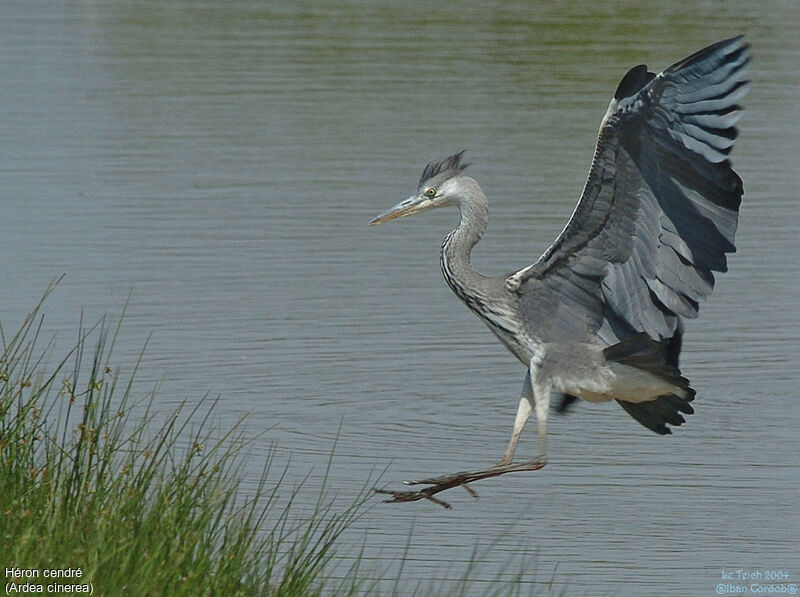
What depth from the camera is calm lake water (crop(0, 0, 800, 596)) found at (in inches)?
305

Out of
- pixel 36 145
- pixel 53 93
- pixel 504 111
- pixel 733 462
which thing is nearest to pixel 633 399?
pixel 733 462

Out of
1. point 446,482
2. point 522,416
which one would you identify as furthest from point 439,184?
point 446,482

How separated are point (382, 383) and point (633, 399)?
257 centimetres

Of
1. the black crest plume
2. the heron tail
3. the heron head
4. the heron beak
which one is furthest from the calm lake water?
the black crest plume

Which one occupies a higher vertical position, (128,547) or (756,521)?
(128,547)

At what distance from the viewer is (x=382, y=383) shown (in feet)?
31.3

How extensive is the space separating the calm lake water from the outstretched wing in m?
1.05

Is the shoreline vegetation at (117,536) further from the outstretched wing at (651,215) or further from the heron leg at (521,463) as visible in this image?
the outstretched wing at (651,215)

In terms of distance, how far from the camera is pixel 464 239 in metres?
7.23

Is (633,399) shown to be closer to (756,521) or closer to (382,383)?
(756,521)

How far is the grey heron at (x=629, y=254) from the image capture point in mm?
6434

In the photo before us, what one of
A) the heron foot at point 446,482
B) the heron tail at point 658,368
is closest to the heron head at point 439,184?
the heron tail at point 658,368

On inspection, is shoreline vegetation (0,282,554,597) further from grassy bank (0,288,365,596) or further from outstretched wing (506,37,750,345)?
outstretched wing (506,37,750,345)

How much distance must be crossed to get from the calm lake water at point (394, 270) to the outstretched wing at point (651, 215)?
105 centimetres
